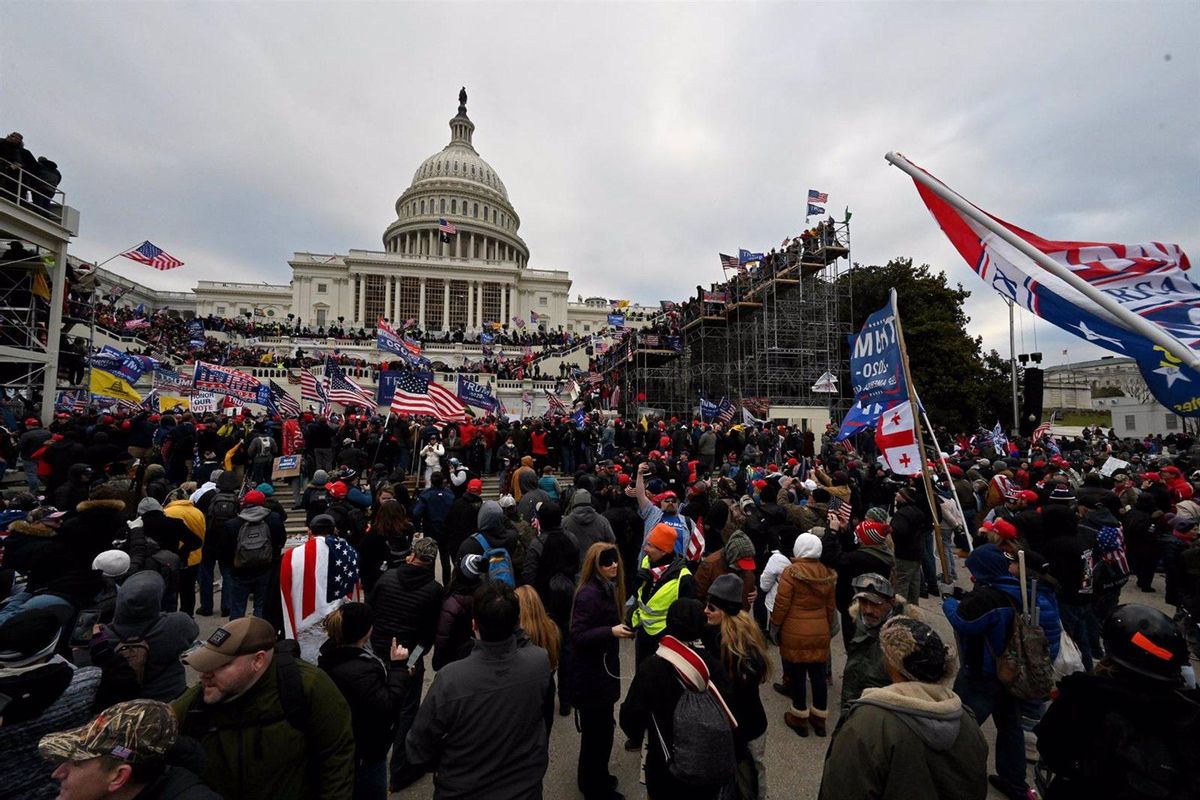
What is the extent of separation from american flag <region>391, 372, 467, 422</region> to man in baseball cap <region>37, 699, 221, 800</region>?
9.60 meters

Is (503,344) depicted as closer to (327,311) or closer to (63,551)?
(327,311)

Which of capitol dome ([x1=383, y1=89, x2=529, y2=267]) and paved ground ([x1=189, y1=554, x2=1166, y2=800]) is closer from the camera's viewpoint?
paved ground ([x1=189, y1=554, x2=1166, y2=800])

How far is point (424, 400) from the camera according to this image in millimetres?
10984

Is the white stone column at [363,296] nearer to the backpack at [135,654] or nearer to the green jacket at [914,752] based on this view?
the backpack at [135,654]

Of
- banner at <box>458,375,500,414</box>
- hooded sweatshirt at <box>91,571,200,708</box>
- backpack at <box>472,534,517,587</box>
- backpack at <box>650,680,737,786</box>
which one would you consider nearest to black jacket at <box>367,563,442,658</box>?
backpack at <box>472,534,517,587</box>

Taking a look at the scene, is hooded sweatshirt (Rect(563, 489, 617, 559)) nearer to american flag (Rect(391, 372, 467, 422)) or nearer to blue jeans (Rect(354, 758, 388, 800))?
blue jeans (Rect(354, 758, 388, 800))

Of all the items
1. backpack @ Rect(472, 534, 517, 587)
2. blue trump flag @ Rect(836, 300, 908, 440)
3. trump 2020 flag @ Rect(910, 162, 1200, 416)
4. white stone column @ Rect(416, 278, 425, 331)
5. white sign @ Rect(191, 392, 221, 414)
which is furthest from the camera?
white stone column @ Rect(416, 278, 425, 331)

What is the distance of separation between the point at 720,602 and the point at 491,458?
11.8 metres

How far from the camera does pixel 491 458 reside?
14102 mm

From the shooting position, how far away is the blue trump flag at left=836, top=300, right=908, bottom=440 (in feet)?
19.8

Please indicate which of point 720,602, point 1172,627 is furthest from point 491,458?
point 1172,627

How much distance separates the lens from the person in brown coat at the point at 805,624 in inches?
156

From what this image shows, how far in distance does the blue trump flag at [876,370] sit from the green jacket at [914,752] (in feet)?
15.3

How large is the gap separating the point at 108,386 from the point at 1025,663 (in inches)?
757
